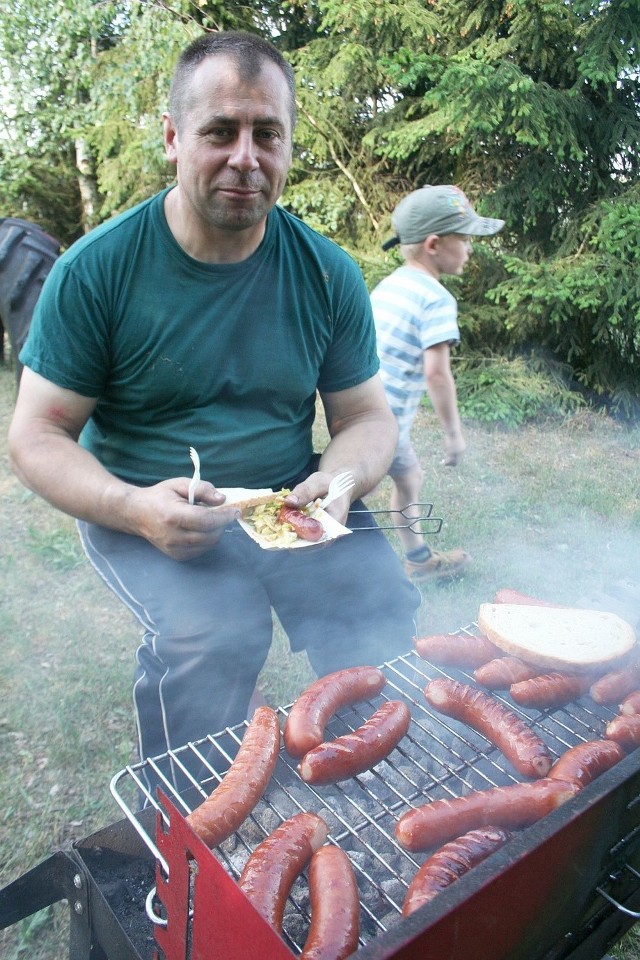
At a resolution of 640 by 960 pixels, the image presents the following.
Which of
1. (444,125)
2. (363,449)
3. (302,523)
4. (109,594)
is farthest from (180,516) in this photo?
(444,125)

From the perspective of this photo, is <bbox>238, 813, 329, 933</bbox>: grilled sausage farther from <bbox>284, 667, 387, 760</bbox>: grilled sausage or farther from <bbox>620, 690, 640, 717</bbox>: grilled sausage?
<bbox>620, 690, 640, 717</bbox>: grilled sausage

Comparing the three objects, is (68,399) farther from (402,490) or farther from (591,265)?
(591,265)

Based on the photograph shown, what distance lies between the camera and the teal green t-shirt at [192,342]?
2346mm

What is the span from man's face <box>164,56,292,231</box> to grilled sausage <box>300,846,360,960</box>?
6.10 feet

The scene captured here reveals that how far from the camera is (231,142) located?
2.29 metres

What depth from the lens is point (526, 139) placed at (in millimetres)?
7426

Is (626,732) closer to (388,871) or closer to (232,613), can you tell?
(388,871)

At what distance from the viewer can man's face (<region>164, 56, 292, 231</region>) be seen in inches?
88.1

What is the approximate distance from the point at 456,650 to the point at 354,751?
61 cm

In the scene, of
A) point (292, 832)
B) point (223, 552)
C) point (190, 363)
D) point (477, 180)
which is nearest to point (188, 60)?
point (190, 363)

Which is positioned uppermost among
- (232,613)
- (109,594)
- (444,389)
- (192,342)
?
(192,342)

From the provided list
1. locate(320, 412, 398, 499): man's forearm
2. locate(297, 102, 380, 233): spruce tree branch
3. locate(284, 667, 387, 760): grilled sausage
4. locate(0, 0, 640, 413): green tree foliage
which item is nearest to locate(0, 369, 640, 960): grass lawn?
locate(320, 412, 398, 499): man's forearm

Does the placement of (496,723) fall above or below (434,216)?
below

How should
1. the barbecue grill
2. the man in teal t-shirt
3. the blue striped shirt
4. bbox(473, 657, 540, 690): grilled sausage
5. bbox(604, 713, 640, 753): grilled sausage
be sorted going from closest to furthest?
1. the barbecue grill
2. bbox(604, 713, 640, 753): grilled sausage
3. bbox(473, 657, 540, 690): grilled sausage
4. the man in teal t-shirt
5. the blue striped shirt
